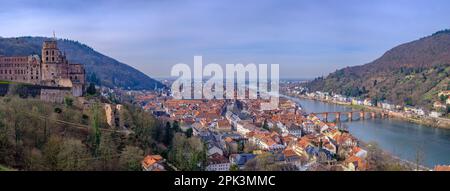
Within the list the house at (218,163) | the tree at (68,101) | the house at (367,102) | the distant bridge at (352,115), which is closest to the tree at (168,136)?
the house at (218,163)

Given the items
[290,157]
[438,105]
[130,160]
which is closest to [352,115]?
[438,105]

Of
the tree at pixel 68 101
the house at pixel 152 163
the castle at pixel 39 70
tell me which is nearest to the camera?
the house at pixel 152 163

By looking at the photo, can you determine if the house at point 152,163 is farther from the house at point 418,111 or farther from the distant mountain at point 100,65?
the distant mountain at point 100,65

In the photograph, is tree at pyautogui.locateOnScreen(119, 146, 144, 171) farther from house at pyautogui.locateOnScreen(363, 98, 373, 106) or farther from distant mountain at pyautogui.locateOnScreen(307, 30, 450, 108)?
house at pyautogui.locateOnScreen(363, 98, 373, 106)

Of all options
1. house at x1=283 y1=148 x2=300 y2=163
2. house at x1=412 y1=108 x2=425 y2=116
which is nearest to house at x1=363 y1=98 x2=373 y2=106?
house at x1=412 y1=108 x2=425 y2=116

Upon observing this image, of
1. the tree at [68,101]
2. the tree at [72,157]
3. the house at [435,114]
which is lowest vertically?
the house at [435,114]

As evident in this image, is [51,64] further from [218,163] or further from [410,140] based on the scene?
[410,140]

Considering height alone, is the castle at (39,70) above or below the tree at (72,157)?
above
